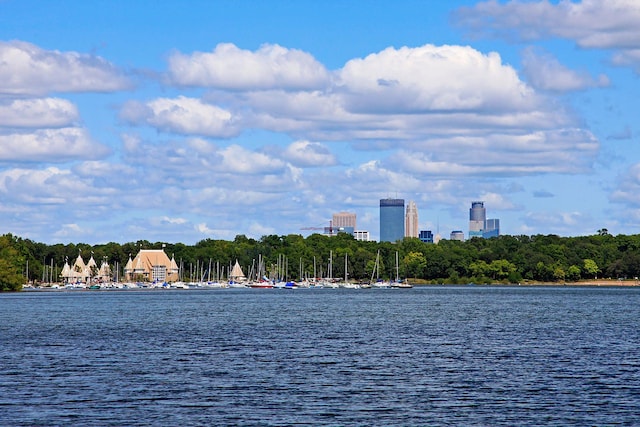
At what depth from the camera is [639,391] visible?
47969 millimetres

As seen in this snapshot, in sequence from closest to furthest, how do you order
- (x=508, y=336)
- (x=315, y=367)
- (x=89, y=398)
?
1. (x=89, y=398)
2. (x=315, y=367)
3. (x=508, y=336)

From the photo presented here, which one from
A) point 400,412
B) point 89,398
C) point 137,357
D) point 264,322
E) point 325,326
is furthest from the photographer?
point 264,322

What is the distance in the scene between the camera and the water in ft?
138

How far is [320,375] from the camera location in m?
54.5

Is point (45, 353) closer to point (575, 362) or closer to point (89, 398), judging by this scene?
point (89, 398)

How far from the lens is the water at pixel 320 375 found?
42.0 meters

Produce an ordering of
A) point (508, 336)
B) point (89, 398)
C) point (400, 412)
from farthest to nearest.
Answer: point (508, 336) < point (89, 398) < point (400, 412)

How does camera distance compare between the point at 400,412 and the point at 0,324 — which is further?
the point at 0,324

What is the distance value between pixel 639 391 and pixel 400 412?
1223cm

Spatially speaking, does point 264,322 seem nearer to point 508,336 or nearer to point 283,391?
point 508,336

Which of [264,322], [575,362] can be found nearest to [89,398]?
[575,362]

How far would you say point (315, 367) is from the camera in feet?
192

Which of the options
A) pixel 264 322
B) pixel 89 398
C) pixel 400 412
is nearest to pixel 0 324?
pixel 264 322

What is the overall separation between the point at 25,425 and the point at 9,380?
13275 mm
